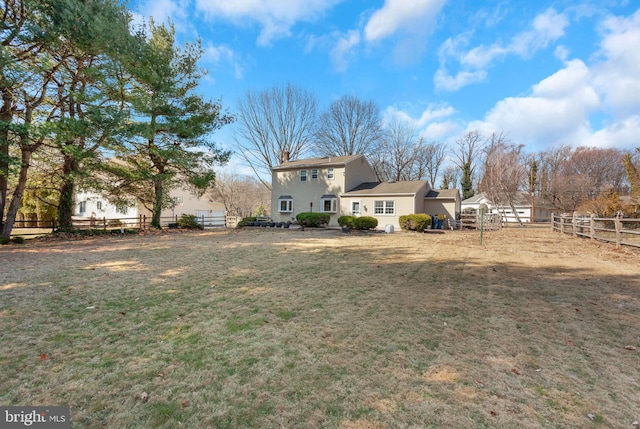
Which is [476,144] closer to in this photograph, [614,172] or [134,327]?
[614,172]

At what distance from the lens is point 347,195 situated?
24234mm

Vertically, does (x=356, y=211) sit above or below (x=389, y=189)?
below

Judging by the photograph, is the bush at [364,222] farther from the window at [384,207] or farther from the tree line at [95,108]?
the tree line at [95,108]

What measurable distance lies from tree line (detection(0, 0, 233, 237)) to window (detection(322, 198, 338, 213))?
913cm

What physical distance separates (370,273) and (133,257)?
7557mm

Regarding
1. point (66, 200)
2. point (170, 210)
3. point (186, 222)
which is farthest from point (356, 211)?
point (170, 210)

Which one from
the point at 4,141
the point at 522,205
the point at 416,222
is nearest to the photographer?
the point at 4,141

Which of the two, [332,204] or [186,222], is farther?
[332,204]

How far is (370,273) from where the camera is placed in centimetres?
727

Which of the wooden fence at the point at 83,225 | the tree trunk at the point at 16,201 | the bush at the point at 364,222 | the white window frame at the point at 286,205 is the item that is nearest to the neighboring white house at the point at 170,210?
the wooden fence at the point at 83,225

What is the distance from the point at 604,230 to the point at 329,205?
674 inches

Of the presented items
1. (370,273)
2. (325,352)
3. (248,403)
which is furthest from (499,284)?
(248,403)

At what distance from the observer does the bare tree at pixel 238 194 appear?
4291 cm

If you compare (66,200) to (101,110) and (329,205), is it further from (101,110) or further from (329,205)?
(329,205)
